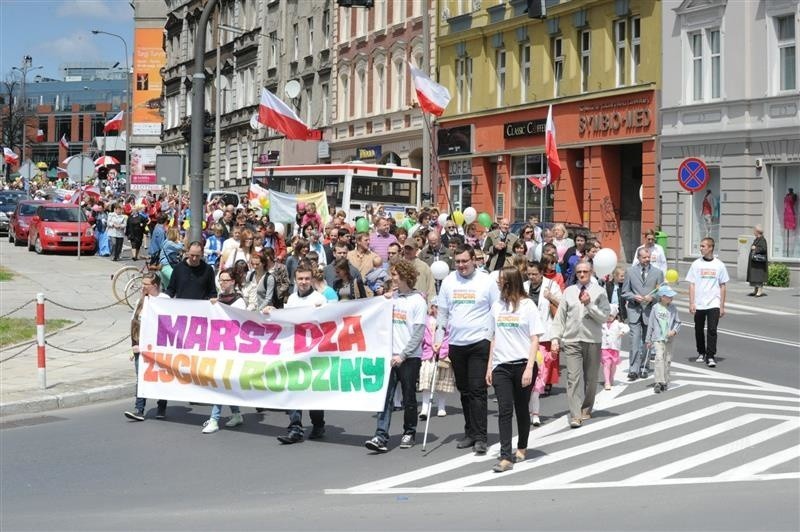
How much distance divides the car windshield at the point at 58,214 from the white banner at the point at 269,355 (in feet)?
90.3

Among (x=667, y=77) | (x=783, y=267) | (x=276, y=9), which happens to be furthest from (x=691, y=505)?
(x=276, y=9)

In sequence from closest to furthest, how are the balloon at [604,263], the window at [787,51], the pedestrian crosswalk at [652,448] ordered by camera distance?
the pedestrian crosswalk at [652,448]
the balloon at [604,263]
the window at [787,51]

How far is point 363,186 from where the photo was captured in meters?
36.2

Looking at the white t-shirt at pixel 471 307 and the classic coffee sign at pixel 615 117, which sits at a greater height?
the classic coffee sign at pixel 615 117

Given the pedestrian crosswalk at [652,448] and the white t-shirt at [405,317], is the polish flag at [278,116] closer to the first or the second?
the pedestrian crosswalk at [652,448]

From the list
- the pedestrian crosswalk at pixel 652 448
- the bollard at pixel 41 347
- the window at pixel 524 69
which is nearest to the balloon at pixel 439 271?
the pedestrian crosswalk at pixel 652 448

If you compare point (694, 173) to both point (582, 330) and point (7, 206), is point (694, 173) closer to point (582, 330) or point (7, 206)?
point (582, 330)

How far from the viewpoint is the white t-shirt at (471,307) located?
11.1 metres

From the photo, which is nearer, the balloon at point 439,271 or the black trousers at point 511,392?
the black trousers at point 511,392

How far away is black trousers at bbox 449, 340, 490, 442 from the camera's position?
11102mm

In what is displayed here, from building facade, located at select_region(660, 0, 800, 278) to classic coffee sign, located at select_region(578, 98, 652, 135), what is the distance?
40.4 inches

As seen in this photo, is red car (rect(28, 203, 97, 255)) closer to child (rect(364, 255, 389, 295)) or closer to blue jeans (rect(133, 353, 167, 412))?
child (rect(364, 255, 389, 295))

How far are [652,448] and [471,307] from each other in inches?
87.3

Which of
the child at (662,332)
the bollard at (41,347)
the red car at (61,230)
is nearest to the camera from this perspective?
the bollard at (41,347)
